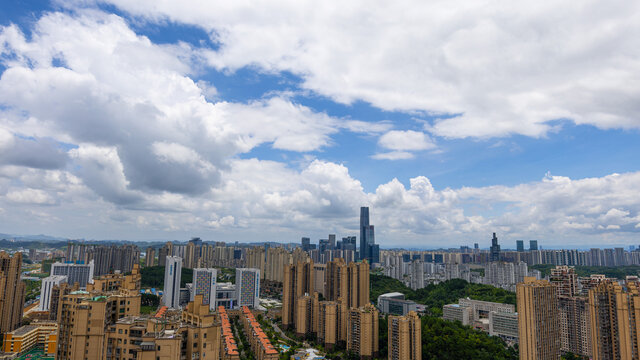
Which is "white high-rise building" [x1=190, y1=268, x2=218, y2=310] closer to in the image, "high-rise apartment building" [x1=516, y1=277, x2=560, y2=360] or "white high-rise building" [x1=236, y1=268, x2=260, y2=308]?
"white high-rise building" [x1=236, y1=268, x2=260, y2=308]

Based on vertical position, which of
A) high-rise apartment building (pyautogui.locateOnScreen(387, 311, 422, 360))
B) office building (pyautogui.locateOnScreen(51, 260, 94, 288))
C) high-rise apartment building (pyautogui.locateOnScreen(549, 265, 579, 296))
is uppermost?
high-rise apartment building (pyautogui.locateOnScreen(549, 265, 579, 296))

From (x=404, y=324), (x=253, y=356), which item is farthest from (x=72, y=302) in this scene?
(x=404, y=324)

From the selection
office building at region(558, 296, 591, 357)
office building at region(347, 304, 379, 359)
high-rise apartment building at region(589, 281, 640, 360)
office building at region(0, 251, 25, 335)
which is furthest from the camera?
office building at region(558, 296, 591, 357)

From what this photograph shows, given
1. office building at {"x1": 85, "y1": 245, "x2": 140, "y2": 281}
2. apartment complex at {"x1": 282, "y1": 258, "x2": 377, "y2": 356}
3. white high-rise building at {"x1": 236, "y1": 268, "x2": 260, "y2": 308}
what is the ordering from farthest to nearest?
office building at {"x1": 85, "y1": 245, "x2": 140, "y2": 281}
white high-rise building at {"x1": 236, "y1": 268, "x2": 260, "y2": 308}
apartment complex at {"x1": 282, "y1": 258, "x2": 377, "y2": 356}

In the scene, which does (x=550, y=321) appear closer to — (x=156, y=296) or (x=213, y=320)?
(x=213, y=320)

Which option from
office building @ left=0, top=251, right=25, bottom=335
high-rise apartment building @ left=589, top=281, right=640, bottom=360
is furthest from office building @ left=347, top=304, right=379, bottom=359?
office building @ left=0, top=251, right=25, bottom=335

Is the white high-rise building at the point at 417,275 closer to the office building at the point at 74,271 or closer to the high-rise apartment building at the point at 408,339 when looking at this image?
the high-rise apartment building at the point at 408,339
